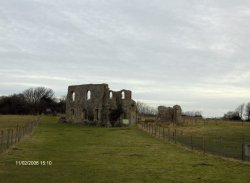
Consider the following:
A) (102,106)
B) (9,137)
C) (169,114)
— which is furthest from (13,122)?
(9,137)

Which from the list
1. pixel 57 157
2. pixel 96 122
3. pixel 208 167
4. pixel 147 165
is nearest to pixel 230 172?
pixel 208 167

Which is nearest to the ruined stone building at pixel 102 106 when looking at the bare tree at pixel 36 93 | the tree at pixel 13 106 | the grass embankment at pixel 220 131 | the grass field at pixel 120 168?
the grass embankment at pixel 220 131

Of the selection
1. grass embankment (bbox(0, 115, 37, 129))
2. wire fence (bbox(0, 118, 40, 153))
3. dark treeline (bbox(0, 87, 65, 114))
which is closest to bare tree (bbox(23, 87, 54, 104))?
dark treeline (bbox(0, 87, 65, 114))

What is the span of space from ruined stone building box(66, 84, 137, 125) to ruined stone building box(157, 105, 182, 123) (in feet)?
17.5

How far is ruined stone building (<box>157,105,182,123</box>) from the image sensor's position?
2987 inches

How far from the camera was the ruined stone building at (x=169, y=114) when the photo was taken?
75875mm

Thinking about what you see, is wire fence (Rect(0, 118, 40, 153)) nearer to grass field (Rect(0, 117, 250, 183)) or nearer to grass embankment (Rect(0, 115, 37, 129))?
grass field (Rect(0, 117, 250, 183))

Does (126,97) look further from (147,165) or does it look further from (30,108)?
(147,165)

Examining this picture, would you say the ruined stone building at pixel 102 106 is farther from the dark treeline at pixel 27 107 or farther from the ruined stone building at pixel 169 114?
the dark treeline at pixel 27 107

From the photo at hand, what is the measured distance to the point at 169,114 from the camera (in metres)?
77.2

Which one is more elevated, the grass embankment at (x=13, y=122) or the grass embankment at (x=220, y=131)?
the grass embankment at (x=13, y=122)

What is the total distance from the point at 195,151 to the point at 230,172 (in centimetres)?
819

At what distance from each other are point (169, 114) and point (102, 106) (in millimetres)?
13318

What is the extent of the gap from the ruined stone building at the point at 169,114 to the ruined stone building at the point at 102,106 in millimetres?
5322
